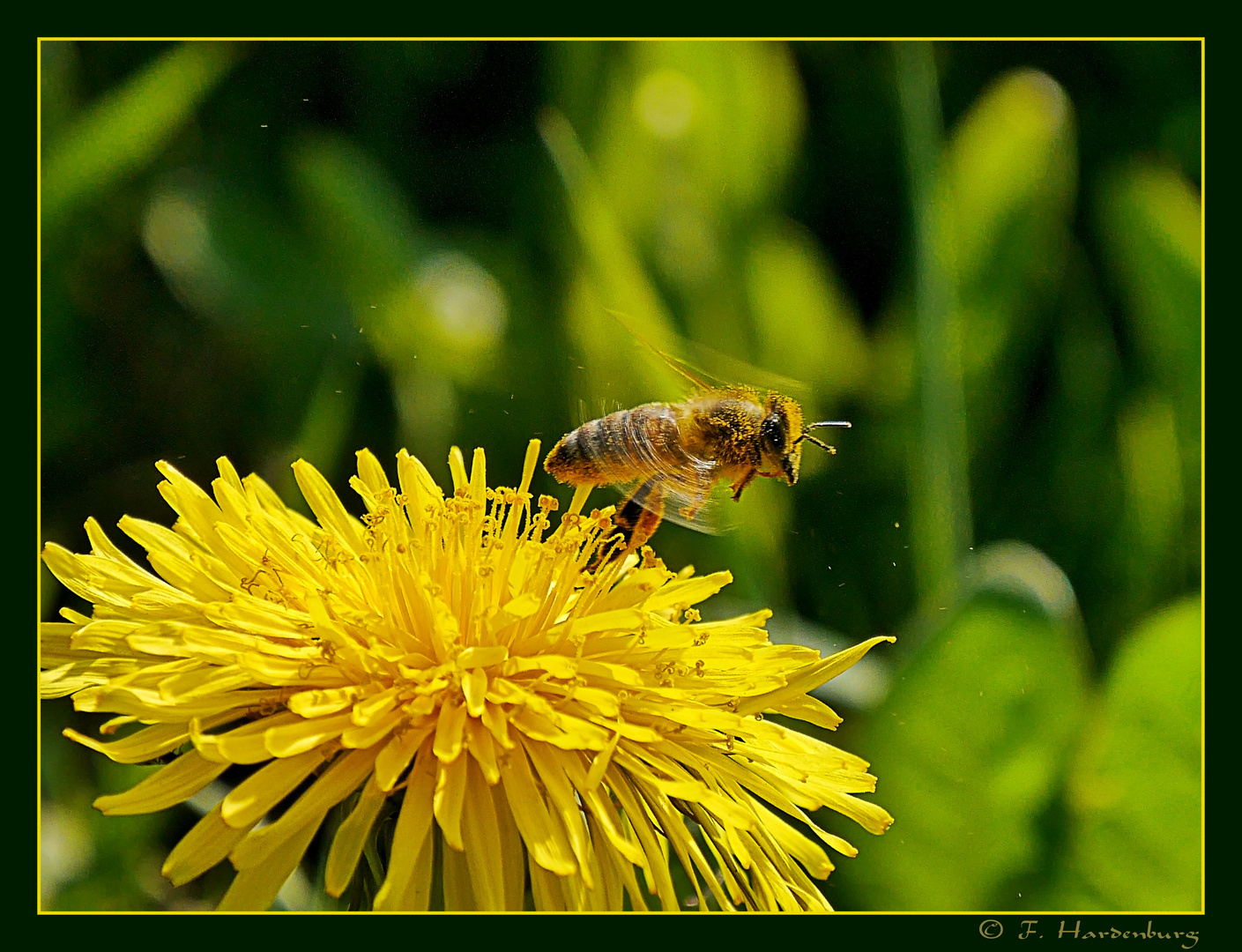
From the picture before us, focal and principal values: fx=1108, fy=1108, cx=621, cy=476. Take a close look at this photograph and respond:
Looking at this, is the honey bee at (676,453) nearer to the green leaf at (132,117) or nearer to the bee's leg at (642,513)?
the bee's leg at (642,513)

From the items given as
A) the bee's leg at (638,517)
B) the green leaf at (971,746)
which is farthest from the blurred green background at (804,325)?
the bee's leg at (638,517)

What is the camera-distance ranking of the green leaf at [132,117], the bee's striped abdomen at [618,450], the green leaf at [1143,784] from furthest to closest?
the green leaf at [132,117] → the green leaf at [1143,784] → the bee's striped abdomen at [618,450]

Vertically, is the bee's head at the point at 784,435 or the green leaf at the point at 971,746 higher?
the bee's head at the point at 784,435

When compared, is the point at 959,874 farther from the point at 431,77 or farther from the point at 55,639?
the point at 431,77

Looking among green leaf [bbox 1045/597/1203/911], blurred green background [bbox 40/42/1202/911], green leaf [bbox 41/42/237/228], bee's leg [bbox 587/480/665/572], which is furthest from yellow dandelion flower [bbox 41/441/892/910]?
green leaf [bbox 41/42/237/228]

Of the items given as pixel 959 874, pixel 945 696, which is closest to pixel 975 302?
pixel 945 696

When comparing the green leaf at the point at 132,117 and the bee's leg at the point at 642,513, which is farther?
the green leaf at the point at 132,117

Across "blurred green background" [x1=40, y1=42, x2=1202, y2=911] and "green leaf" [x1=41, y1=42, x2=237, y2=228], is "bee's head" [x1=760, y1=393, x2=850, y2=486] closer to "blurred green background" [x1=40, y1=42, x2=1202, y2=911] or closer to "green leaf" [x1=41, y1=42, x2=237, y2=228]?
"blurred green background" [x1=40, y1=42, x2=1202, y2=911]

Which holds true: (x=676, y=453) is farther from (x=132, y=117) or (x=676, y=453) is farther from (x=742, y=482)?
(x=132, y=117)
